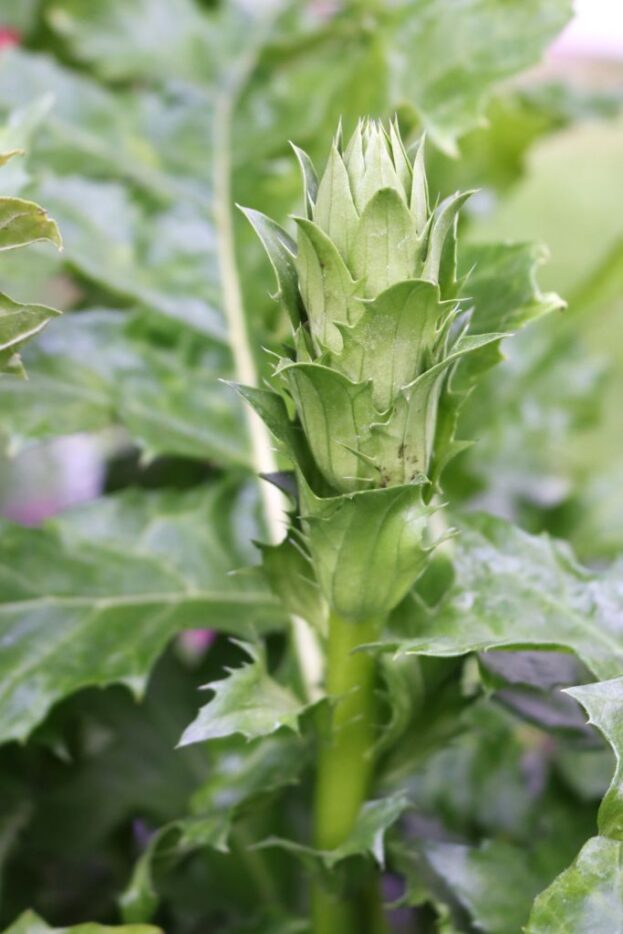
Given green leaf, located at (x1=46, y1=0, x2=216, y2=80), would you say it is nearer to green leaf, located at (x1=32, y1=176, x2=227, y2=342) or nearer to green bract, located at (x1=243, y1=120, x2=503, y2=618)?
green leaf, located at (x1=32, y1=176, x2=227, y2=342)

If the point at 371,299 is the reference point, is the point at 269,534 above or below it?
below

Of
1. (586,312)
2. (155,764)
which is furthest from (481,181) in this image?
(155,764)

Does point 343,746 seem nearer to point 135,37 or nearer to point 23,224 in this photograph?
point 23,224

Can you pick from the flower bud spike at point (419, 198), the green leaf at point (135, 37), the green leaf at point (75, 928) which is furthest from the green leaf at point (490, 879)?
the green leaf at point (135, 37)

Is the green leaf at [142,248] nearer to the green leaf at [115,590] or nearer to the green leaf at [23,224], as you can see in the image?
the green leaf at [115,590]


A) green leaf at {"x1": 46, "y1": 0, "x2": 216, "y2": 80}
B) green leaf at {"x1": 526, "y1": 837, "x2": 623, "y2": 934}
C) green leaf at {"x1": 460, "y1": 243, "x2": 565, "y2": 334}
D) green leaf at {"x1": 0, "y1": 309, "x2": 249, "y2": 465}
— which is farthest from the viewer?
green leaf at {"x1": 46, "y1": 0, "x2": 216, "y2": 80}

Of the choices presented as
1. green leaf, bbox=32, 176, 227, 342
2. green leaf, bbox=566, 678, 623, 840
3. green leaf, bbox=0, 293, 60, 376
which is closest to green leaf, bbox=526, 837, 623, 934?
green leaf, bbox=566, 678, 623, 840

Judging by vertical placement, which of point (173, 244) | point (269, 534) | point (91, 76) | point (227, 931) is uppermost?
point (91, 76)

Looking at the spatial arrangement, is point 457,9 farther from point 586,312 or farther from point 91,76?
point 91,76
